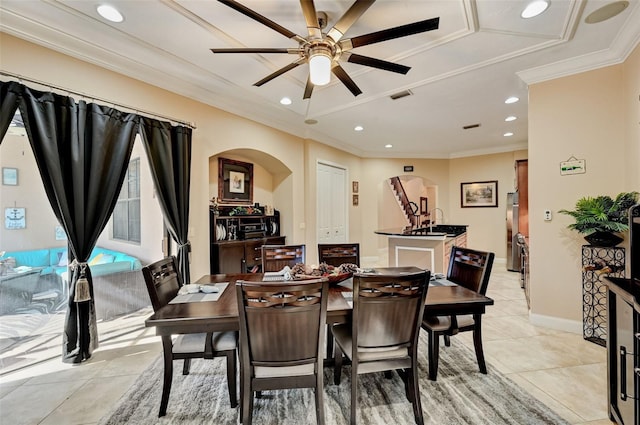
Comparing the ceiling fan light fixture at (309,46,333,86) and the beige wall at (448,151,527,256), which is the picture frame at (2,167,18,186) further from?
the beige wall at (448,151,527,256)

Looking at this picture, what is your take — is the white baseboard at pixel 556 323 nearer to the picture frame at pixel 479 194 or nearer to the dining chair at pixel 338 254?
the dining chair at pixel 338 254

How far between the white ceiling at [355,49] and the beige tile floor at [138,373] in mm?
2826

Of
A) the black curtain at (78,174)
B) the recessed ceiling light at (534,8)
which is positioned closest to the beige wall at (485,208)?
the recessed ceiling light at (534,8)

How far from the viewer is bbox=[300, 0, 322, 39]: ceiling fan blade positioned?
68.3 inches

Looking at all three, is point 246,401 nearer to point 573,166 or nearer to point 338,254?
point 338,254

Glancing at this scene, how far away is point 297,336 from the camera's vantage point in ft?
5.24

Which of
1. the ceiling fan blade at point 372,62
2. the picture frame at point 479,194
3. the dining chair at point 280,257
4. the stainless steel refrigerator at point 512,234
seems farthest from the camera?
the picture frame at point 479,194

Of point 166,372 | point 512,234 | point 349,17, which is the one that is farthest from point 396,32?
point 512,234

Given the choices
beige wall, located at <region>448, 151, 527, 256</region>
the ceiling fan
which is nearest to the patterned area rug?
the ceiling fan

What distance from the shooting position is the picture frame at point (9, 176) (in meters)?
2.51

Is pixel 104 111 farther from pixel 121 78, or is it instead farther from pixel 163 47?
pixel 163 47

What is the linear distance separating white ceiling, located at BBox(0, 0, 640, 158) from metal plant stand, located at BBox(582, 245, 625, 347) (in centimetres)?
196

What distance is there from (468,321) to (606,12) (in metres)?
2.76

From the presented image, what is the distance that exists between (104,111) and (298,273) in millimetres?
2437
